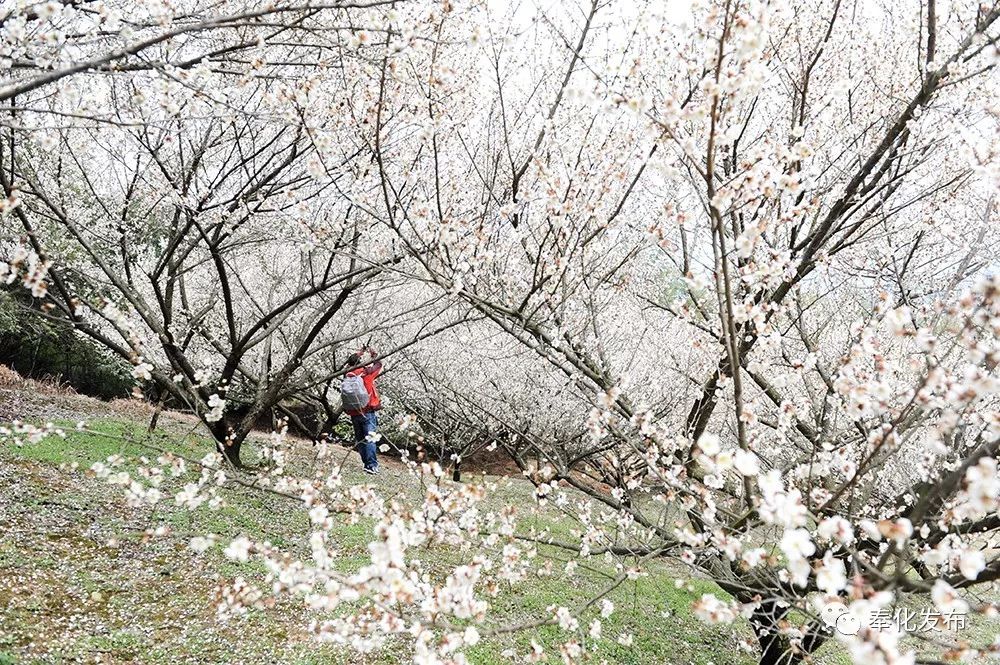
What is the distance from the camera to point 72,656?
475cm

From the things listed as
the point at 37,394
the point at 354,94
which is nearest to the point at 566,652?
the point at 354,94

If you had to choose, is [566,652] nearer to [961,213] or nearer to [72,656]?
[72,656]

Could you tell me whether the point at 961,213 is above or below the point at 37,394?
above

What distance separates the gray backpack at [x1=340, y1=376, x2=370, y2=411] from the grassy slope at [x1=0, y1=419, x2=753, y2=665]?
69.1 inches

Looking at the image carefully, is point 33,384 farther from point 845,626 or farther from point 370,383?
point 845,626

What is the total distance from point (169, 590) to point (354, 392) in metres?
4.20

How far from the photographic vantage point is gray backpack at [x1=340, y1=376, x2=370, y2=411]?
9.91m

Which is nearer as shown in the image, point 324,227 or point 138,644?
point 138,644

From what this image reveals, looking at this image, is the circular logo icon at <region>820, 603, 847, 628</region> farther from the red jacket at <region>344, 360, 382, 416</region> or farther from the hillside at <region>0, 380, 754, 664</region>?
the red jacket at <region>344, 360, 382, 416</region>

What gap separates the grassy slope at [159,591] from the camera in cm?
519

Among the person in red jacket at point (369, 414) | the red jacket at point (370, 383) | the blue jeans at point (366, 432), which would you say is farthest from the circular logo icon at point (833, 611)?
the blue jeans at point (366, 432)

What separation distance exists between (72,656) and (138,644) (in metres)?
0.48

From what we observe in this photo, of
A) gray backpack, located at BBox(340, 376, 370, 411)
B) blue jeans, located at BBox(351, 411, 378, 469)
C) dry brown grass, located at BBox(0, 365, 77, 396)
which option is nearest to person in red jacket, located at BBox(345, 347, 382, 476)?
blue jeans, located at BBox(351, 411, 378, 469)

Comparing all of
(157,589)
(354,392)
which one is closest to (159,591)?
(157,589)
